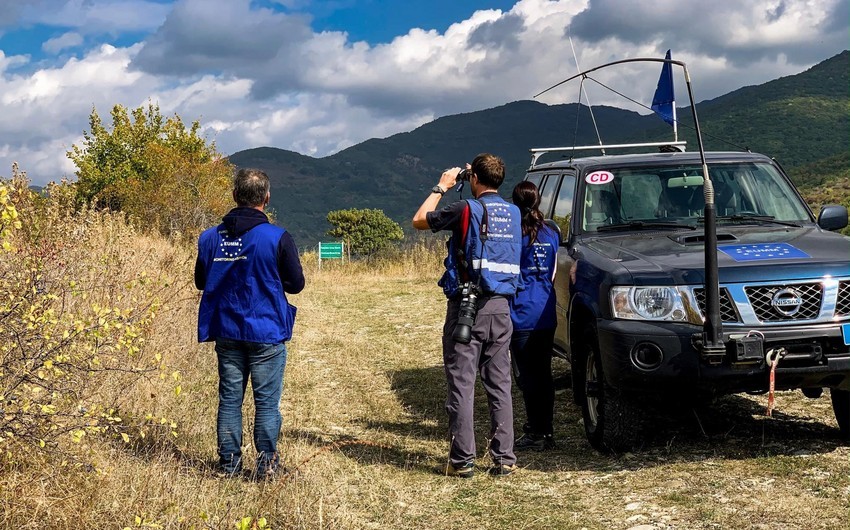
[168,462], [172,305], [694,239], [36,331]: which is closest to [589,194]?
[694,239]

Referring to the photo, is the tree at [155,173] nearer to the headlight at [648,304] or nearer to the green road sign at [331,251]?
the green road sign at [331,251]

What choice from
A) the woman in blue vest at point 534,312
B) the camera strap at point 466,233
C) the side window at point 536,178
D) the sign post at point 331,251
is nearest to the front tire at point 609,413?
the woman in blue vest at point 534,312

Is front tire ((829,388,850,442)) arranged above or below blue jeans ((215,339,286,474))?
below

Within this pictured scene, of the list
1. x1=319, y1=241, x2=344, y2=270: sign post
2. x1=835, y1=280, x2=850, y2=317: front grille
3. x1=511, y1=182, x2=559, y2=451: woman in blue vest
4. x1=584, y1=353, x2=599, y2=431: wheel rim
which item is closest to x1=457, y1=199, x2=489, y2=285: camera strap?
x1=511, y1=182, x2=559, y2=451: woman in blue vest

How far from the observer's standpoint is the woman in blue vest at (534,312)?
6.16m

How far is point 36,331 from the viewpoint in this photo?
452 centimetres

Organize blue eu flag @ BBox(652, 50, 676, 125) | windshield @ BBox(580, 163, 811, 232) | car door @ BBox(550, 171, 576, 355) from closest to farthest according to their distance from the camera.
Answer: windshield @ BBox(580, 163, 811, 232) < car door @ BBox(550, 171, 576, 355) < blue eu flag @ BBox(652, 50, 676, 125)

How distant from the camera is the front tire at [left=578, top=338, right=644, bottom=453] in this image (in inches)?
227

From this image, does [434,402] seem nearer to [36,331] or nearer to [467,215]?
[467,215]

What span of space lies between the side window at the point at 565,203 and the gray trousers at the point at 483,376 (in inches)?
63.4

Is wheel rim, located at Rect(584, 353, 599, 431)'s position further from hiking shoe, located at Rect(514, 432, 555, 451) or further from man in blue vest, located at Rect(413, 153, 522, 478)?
man in blue vest, located at Rect(413, 153, 522, 478)

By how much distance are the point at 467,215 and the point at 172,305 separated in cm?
523

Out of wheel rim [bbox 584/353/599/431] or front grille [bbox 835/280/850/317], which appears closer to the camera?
front grille [bbox 835/280/850/317]

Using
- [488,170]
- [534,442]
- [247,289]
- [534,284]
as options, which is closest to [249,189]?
[247,289]
